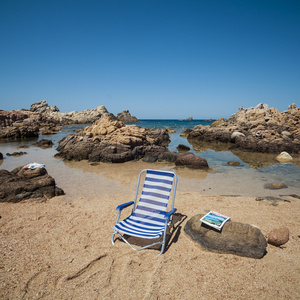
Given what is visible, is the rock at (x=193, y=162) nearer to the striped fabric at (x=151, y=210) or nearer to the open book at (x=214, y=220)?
the striped fabric at (x=151, y=210)

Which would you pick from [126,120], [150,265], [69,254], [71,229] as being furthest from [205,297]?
[126,120]

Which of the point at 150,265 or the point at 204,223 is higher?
the point at 204,223

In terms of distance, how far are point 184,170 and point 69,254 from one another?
7.68 metres

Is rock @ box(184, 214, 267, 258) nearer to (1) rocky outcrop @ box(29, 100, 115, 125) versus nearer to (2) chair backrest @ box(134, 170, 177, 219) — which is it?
(2) chair backrest @ box(134, 170, 177, 219)

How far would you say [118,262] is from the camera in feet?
10.5

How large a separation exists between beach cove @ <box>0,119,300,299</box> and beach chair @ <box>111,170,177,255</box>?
38 centimetres

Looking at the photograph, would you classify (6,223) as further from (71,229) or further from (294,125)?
(294,125)

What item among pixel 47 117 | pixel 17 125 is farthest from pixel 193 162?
pixel 47 117

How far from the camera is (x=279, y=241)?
3.53 m

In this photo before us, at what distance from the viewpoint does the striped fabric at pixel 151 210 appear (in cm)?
359

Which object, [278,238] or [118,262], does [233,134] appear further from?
[118,262]

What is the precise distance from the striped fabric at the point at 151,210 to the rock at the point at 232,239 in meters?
0.75

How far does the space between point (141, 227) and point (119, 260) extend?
69 cm

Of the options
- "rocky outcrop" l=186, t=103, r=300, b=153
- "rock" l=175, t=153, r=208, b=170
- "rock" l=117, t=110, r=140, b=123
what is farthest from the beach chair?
"rock" l=117, t=110, r=140, b=123
